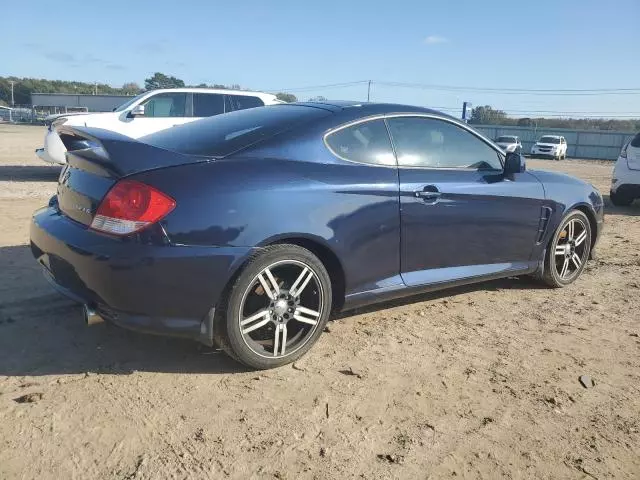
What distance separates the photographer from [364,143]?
141 inches

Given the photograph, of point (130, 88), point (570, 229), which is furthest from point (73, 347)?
point (130, 88)

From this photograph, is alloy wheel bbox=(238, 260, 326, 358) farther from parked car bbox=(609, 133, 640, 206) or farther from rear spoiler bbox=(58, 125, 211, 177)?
parked car bbox=(609, 133, 640, 206)

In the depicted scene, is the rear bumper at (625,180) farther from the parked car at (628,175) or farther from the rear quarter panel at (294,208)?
the rear quarter panel at (294,208)

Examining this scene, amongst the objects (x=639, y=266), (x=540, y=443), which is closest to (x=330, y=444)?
(x=540, y=443)

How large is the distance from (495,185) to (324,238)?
1.72m

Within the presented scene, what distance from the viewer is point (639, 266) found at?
19.1 ft

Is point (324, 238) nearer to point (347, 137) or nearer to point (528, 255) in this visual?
point (347, 137)

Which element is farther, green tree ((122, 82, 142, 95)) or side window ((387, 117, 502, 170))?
green tree ((122, 82, 142, 95))

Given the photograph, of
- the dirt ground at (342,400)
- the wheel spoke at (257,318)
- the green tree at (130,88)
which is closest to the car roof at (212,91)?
the dirt ground at (342,400)

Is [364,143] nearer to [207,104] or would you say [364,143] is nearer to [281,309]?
[281,309]

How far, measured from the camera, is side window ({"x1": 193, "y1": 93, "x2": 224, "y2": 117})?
11.4 meters

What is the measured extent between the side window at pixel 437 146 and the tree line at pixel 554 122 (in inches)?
1942

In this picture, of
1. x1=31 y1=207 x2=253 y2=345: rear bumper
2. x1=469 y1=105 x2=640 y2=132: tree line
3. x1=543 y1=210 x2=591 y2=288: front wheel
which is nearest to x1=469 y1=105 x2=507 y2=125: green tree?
x1=469 y1=105 x2=640 y2=132: tree line

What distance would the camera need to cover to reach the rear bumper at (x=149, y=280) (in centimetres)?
272
